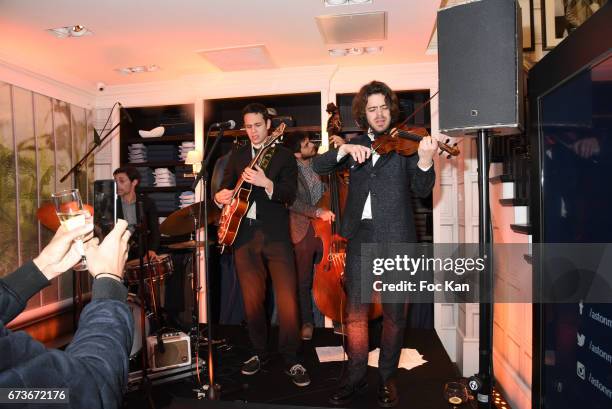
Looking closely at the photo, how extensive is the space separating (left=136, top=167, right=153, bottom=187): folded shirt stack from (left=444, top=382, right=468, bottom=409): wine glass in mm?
3694

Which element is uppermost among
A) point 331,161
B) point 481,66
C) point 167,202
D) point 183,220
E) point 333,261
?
point 481,66

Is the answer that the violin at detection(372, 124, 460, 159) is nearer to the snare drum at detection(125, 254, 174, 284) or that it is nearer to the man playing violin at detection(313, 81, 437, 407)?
the man playing violin at detection(313, 81, 437, 407)

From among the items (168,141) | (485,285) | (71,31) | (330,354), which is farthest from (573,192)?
(168,141)

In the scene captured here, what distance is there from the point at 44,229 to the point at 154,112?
177cm

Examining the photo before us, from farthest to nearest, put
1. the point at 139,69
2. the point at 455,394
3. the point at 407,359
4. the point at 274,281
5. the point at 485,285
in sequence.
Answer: the point at 139,69 < the point at 407,359 < the point at 274,281 < the point at 455,394 < the point at 485,285

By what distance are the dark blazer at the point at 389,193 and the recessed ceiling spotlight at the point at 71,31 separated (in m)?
2.25

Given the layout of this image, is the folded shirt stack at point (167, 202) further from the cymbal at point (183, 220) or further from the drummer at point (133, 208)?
the cymbal at point (183, 220)

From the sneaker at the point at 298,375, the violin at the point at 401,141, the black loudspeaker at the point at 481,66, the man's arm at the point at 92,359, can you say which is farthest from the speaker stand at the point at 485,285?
the man's arm at the point at 92,359

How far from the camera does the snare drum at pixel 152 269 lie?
2979 millimetres

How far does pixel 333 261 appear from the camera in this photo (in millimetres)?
2826

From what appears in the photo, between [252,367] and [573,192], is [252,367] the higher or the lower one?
the lower one

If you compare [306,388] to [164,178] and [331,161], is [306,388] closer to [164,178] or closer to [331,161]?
[331,161]

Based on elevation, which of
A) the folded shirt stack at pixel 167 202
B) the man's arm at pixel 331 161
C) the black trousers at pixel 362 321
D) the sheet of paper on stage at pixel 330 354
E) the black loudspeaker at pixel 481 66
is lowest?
the sheet of paper on stage at pixel 330 354

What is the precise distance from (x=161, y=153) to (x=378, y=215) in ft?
10.8
